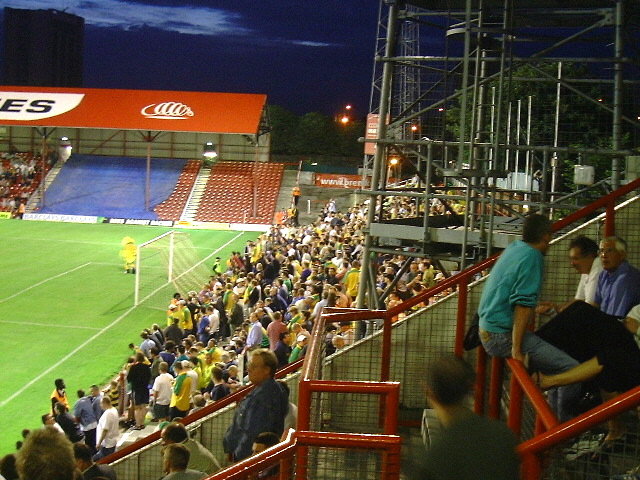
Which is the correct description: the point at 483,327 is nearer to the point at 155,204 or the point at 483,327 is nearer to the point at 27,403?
the point at 27,403

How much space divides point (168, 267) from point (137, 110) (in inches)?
893

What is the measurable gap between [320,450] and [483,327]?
130 centimetres

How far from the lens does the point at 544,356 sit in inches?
175

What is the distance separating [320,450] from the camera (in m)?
4.01

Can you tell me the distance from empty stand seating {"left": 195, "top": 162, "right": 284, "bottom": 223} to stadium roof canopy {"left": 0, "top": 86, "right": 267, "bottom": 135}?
3210 mm

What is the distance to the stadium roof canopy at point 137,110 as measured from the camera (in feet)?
154

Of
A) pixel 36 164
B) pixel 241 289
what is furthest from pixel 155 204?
pixel 241 289

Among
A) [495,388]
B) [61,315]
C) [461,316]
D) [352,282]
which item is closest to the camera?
[495,388]

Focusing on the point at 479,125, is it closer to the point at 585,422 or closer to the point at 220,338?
the point at 585,422

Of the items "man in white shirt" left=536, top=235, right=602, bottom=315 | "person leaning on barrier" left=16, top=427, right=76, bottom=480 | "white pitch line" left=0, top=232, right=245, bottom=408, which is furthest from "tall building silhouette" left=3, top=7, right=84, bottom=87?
"person leaning on barrier" left=16, top=427, right=76, bottom=480

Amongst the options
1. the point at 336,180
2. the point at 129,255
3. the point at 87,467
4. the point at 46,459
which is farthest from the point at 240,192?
the point at 46,459

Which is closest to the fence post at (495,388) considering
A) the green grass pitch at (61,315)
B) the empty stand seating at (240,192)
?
the green grass pitch at (61,315)

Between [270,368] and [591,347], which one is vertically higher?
[591,347]

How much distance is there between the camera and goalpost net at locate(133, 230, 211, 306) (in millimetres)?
25042
